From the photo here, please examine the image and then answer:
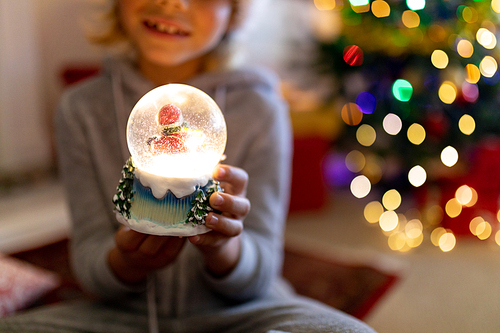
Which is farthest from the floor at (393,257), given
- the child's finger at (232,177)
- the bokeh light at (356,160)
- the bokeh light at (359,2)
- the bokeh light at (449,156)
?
the bokeh light at (359,2)

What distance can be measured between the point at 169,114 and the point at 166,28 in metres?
A: 0.25

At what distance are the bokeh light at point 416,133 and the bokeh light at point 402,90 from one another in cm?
15

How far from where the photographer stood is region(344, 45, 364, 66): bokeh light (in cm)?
194

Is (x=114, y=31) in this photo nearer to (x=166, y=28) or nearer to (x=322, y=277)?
(x=166, y=28)

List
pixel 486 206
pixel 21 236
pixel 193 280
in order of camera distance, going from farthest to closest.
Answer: pixel 486 206
pixel 21 236
pixel 193 280

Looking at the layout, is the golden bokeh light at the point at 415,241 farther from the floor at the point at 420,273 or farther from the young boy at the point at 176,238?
the young boy at the point at 176,238

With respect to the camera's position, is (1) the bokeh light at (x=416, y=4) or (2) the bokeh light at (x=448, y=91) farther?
(2) the bokeh light at (x=448, y=91)

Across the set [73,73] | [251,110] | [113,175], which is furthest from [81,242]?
[73,73]

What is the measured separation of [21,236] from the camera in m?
1.85

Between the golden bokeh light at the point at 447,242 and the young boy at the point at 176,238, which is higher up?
the young boy at the point at 176,238

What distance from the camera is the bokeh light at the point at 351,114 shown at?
2088 millimetres

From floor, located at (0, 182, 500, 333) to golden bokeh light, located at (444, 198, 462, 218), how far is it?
0.14 meters

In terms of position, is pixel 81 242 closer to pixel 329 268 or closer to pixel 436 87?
pixel 329 268

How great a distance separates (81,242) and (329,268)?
1.08m
